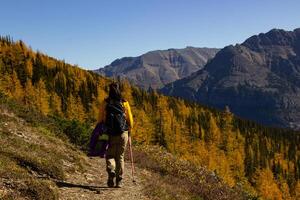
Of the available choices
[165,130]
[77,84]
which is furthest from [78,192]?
[77,84]

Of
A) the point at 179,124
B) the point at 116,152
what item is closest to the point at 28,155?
the point at 116,152

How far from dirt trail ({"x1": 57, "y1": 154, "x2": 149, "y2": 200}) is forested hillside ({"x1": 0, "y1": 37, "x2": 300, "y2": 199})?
268 feet

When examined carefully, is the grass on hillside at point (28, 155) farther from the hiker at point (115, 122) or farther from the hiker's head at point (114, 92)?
the hiker's head at point (114, 92)

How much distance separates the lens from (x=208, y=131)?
6280 inches

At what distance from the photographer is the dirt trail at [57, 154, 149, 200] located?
14.3 metres

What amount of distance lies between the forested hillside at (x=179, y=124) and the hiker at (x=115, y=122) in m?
84.5

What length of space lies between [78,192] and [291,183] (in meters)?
159

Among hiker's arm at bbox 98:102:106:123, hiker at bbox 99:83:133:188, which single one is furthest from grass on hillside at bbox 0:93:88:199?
hiker's arm at bbox 98:102:106:123

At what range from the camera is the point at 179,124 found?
152 meters

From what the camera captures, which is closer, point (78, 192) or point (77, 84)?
point (78, 192)

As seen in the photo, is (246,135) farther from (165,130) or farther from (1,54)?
(1,54)

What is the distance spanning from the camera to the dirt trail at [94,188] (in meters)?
14.3

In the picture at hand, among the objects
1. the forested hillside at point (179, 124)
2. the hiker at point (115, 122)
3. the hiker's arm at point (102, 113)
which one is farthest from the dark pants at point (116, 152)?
the forested hillside at point (179, 124)

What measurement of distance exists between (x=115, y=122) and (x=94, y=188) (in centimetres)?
227
